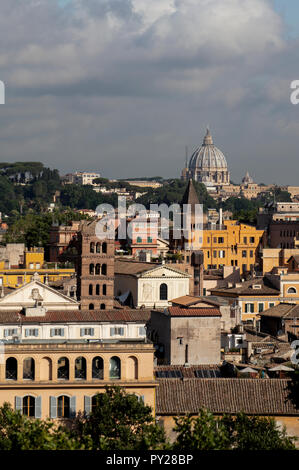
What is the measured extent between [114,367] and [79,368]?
94cm

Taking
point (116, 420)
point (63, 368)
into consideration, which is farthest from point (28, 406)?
point (116, 420)

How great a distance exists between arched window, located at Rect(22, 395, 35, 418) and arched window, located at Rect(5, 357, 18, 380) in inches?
27.4

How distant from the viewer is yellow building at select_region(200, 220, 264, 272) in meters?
90.8

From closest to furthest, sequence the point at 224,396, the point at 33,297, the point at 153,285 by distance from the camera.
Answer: the point at 224,396, the point at 33,297, the point at 153,285

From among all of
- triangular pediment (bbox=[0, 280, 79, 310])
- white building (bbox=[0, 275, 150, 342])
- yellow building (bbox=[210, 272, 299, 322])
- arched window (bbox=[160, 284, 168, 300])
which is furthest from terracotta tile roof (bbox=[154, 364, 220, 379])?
yellow building (bbox=[210, 272, 299, 322])

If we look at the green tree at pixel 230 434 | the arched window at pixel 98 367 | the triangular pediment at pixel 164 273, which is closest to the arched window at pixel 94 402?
the arched window at pixel 98 367

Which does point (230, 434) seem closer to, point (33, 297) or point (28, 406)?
point (28, 406)

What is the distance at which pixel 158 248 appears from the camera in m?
86.1

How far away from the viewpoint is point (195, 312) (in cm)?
4912

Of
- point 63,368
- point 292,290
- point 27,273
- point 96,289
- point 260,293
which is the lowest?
point 63,368

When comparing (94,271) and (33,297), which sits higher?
(94,271)
